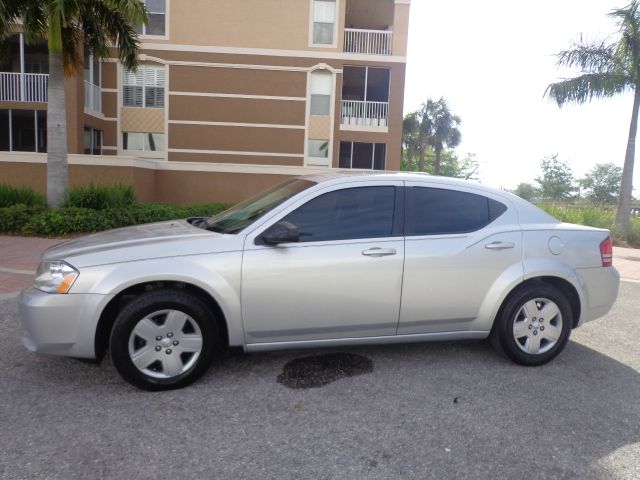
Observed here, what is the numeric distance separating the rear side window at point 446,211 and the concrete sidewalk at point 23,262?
5.09 meters

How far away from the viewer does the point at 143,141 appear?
2230 cm

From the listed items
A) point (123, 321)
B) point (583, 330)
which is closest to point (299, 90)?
point (583, 330)

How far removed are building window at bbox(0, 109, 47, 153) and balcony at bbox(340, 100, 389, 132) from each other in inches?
474

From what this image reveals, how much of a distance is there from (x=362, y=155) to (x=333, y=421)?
2046cm

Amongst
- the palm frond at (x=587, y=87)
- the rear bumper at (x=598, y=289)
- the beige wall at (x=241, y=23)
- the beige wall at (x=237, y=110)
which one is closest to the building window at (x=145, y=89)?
the beige wall at (x=237, y=110)

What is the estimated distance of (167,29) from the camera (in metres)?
21.8

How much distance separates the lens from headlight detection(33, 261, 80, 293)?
3.60 metres

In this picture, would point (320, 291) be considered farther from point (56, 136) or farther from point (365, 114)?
point (365, 114)

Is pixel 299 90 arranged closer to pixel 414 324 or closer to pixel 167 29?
pixel 167 29

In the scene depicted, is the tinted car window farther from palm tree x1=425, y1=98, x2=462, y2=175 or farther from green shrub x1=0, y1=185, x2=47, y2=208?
palm tree x1=425, y1=98, x2=462, y2=175

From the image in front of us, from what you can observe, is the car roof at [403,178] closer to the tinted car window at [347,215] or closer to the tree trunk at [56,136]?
the tinted car window at [347,215]

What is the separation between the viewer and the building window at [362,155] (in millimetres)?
22984

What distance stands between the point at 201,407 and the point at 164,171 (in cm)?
1561

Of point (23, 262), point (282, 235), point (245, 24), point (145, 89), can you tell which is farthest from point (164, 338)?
point (145, 89)
